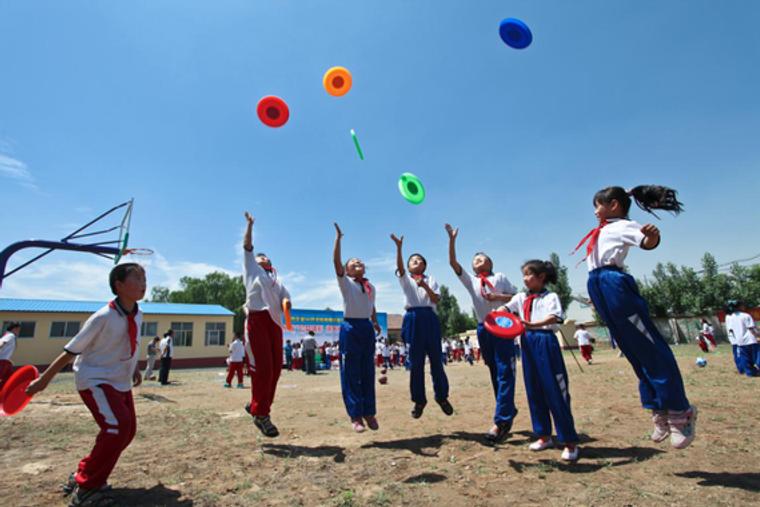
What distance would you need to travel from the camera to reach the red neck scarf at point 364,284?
5.65 m

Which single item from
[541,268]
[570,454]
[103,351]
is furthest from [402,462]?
[103,351]

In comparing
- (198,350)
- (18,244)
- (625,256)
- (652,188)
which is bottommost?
(198,350)

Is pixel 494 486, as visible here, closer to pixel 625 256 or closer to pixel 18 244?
pixel 625 256

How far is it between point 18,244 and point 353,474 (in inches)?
817

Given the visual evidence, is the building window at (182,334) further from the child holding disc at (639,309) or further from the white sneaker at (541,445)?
the child holding disc at (639,309)

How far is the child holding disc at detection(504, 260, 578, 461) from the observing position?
13.6 feet

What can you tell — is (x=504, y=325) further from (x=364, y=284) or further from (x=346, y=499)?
(x=346, y=499)

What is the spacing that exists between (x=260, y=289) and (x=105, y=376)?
209 centimetres

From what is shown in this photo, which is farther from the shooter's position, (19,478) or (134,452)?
(134,452)

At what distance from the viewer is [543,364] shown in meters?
4.35

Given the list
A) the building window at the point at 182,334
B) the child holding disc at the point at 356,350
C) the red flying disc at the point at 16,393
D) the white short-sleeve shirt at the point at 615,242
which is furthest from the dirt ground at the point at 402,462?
the building window at the point at 182,334

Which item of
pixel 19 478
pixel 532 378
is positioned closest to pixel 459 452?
pixel 532 378

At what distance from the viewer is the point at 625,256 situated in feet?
12.3

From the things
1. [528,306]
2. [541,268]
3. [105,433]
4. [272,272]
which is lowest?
[105,433]
